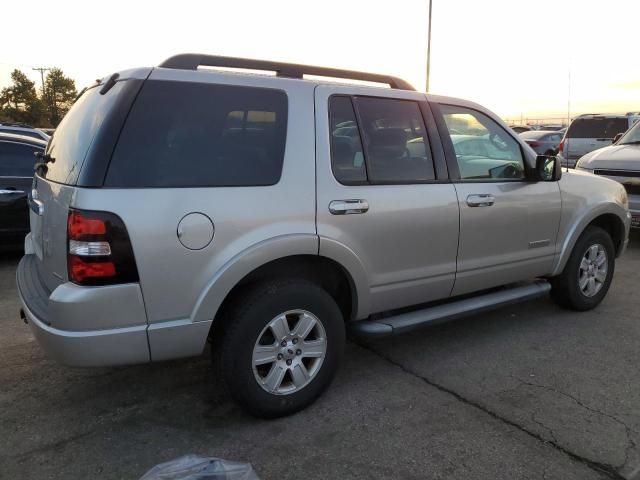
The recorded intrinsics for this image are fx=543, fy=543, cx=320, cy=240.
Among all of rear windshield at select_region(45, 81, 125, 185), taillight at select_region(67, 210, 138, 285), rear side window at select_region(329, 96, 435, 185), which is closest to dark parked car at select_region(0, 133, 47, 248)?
rear windshield at select_region(45, 81, 125, 185)

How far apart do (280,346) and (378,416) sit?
71 centimetres

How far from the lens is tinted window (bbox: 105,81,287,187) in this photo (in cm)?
258

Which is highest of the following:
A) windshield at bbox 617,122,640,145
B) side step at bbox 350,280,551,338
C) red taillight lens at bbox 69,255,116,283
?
windshield at bbox 617,122,640,145

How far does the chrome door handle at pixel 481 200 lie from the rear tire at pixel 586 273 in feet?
4.24

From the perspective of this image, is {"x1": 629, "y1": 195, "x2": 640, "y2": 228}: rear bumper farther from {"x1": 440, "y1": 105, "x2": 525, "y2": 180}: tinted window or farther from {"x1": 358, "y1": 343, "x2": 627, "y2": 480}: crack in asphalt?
{"x1": 358, "y1": 343, "x2": 627, "y2": 480}: crack in asphalt

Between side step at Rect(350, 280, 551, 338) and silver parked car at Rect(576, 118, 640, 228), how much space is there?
3434 millimetres

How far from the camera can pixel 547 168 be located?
4.11m

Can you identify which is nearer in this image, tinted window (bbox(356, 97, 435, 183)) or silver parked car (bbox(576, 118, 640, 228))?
tinted window (bbox(356, 97, 435, 183))

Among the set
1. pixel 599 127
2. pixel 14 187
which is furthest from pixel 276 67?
pixel 599 127

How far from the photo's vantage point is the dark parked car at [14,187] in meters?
6.28

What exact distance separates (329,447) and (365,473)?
10.8 inches

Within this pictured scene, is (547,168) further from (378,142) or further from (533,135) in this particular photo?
(533,135)

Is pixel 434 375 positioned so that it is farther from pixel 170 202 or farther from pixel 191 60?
pixel 191 60

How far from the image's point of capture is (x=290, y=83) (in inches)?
122
